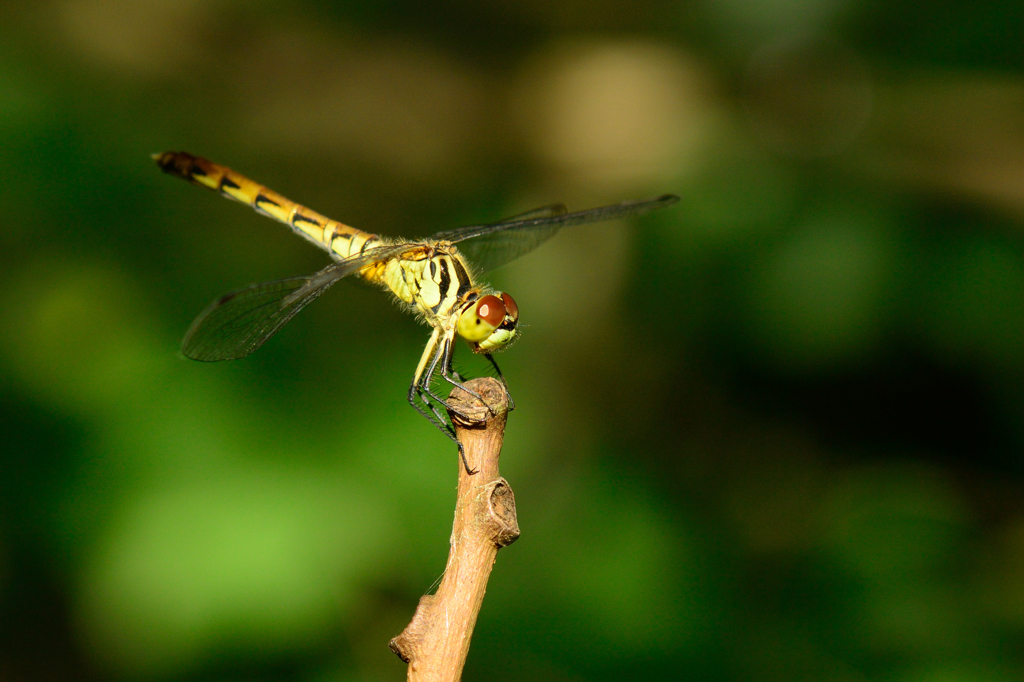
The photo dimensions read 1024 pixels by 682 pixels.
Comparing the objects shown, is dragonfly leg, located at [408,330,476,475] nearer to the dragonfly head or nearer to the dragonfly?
the dragonfly

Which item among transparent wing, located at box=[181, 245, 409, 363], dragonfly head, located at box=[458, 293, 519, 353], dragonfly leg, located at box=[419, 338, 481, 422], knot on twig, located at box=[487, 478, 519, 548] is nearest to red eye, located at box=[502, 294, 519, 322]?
dragonfly head, located at box=[458, 293, 519, 353]

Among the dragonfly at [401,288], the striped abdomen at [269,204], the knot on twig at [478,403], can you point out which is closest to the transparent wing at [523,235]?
the dragonfly at [401,288]

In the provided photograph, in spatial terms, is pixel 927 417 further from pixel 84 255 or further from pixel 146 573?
pixel 84 255

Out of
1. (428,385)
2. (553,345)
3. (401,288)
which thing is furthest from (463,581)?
(553,345)

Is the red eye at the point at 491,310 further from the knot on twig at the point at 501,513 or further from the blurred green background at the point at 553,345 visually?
the blurred green background at the point at 553,345

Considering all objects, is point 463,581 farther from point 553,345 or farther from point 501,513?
point 553,345
